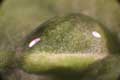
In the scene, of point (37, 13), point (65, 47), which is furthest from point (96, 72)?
point (37, 13)

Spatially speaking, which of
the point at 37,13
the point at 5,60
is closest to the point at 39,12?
the point at 37,13

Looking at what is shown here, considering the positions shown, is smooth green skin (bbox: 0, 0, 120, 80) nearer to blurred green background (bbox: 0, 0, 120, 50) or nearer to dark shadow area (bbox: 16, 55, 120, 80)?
blurred green background (bbox: 0, 0, 120, 50)

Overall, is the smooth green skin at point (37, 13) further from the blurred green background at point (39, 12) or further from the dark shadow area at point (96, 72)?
the dark shadow area at point (96, 72)

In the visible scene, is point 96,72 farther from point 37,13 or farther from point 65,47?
point 37,13

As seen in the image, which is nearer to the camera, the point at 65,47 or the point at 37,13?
the point at 65,47

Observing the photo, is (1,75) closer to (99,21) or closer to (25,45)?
(25,45)

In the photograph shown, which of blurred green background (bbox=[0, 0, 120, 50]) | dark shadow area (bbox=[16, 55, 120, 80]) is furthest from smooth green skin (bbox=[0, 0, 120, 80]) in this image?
dark shadow area (bbox=[16, 55, 120, 80])
